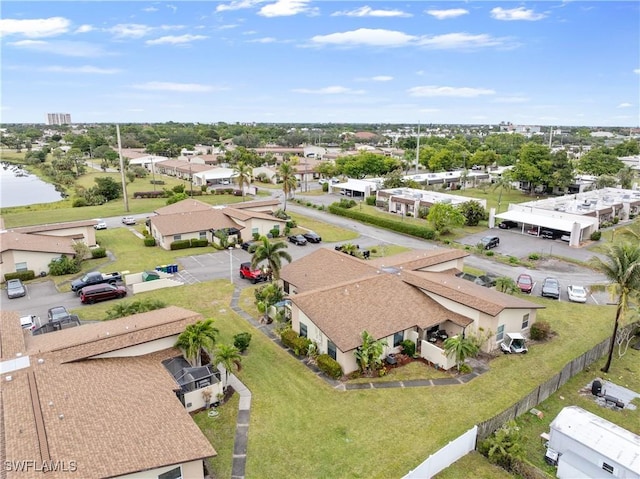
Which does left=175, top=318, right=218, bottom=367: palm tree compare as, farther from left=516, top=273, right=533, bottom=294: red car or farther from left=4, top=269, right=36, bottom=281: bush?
left=516, top=273, right=533, bottom=294: red car

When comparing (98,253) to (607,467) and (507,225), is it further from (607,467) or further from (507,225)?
(507,225)

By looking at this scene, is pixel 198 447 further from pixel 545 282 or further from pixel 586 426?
pixel 545 282

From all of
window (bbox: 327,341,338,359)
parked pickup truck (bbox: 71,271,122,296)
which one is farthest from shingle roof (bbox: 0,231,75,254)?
window (bbox: 327,341,338,359)

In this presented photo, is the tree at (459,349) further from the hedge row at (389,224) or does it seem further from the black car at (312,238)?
the hedge row at (389,224)

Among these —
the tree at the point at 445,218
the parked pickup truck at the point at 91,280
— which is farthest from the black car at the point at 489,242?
the parked pickup truck at the point at 91,280

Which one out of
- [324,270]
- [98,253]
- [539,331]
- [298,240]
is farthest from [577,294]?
[98,253]
